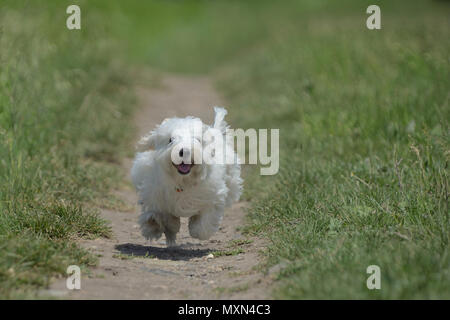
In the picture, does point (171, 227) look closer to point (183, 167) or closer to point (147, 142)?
point (147, 142)

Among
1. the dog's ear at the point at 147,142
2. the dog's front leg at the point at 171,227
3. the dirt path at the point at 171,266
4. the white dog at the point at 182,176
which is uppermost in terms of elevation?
the dog's ear at the point at 147,142

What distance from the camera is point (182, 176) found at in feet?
15.5

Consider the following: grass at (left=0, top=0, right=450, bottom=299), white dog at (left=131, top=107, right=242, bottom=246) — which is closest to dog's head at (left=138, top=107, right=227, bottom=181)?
white dog at (left=131, top=107, right=242, bottom=246)

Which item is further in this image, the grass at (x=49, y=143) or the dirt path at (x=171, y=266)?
the grass at (x=49, y=143)

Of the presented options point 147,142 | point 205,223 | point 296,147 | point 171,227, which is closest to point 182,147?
point 147,142

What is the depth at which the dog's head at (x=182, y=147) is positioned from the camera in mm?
4500

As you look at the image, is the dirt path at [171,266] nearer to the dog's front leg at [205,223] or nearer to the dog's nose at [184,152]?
the dog's front leg at [205,223]

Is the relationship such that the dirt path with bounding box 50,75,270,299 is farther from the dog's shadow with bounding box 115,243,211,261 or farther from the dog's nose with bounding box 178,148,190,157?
the dog's nose with bounding box 178,148,190,157

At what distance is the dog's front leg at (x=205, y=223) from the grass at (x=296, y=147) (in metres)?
0.38

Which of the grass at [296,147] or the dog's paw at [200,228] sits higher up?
the grass at [296,147]

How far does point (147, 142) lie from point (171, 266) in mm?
1063

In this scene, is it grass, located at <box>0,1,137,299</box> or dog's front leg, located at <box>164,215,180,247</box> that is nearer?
grass, located at <box>0,1,137,299</box>

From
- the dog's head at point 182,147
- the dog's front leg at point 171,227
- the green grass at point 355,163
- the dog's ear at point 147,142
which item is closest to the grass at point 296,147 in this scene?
the green grass at point 355,163

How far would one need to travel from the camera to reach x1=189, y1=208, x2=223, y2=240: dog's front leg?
208 inches
